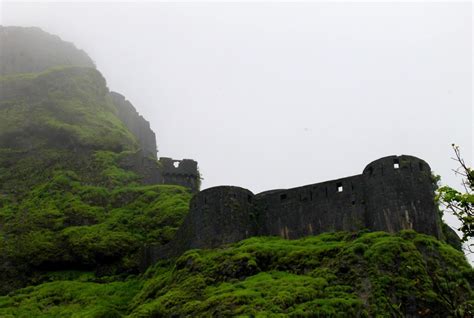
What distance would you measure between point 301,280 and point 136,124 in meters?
71.2

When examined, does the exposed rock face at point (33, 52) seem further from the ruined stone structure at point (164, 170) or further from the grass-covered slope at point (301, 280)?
the grass-covered slope at point (301, 280)

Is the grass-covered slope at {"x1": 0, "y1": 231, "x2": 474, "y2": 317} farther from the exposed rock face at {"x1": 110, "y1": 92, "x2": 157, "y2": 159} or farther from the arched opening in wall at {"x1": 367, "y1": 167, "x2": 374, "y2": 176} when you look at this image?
the exposed rock face at {"x1": 110, "y1": 92, "x2": 157, "y2": 159}

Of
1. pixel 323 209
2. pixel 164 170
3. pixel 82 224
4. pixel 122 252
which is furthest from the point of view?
pixel 164 170

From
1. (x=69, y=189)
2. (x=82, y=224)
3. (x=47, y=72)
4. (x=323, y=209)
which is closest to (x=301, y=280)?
(x=323, y=209)

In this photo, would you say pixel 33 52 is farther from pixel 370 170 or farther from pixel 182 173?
pixel 370 170

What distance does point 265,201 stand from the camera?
48438mm

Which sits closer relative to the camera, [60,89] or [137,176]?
[137,176]

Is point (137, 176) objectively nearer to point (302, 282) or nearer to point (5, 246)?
point (5, 246)

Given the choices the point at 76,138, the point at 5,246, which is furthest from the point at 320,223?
the point at 76,138

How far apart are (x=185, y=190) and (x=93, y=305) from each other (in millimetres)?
21409

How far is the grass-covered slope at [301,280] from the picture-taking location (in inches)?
1334

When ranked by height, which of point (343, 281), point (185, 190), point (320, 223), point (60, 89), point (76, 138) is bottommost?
point (343, 281)

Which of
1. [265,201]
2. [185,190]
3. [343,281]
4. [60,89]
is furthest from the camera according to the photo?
[60,89]

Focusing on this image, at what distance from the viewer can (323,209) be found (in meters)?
45.3
